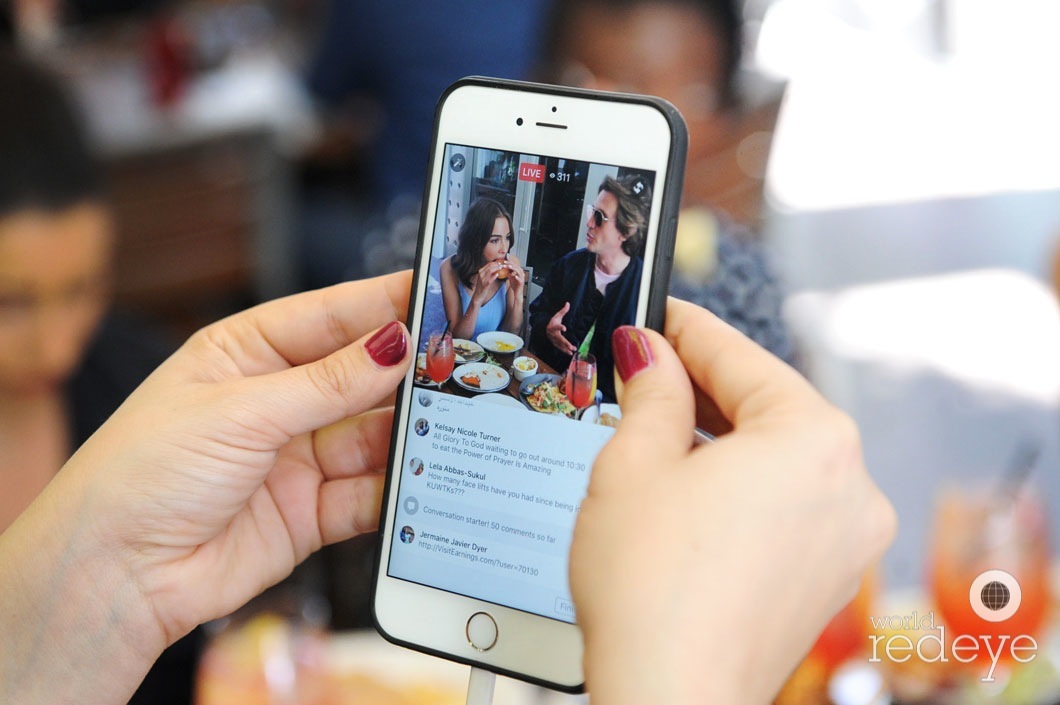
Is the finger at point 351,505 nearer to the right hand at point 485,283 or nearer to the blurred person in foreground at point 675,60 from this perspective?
the right hand at point 485,283

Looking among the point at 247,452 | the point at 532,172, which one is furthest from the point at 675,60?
the point at 247,452

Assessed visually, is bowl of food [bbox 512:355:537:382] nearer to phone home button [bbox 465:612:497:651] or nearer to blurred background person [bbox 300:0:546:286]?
phone home button [bbox 465:612:497:651]

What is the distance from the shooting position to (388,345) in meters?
0.50

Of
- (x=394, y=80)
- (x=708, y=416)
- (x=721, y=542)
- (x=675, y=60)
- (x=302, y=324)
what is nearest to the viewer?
(x=721, y=542)

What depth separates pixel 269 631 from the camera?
0.73m

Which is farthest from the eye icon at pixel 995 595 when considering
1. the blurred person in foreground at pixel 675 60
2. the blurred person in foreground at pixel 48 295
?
the blurred person in foreground at pixel 48 295

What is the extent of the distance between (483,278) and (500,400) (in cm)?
6

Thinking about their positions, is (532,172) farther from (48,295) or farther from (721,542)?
(48,295)

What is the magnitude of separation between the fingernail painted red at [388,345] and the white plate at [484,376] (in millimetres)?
33

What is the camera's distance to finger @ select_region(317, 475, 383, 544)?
1.93 ft

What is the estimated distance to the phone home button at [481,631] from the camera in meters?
0.50

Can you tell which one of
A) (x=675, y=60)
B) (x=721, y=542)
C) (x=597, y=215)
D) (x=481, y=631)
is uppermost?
(x=675, y=60)

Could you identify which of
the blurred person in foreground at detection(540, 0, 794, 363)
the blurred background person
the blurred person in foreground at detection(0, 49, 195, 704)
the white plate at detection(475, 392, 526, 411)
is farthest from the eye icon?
the blurred person in foreground at detection(0, 49, 195, 704)

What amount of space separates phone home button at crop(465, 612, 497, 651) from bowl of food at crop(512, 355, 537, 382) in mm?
128
